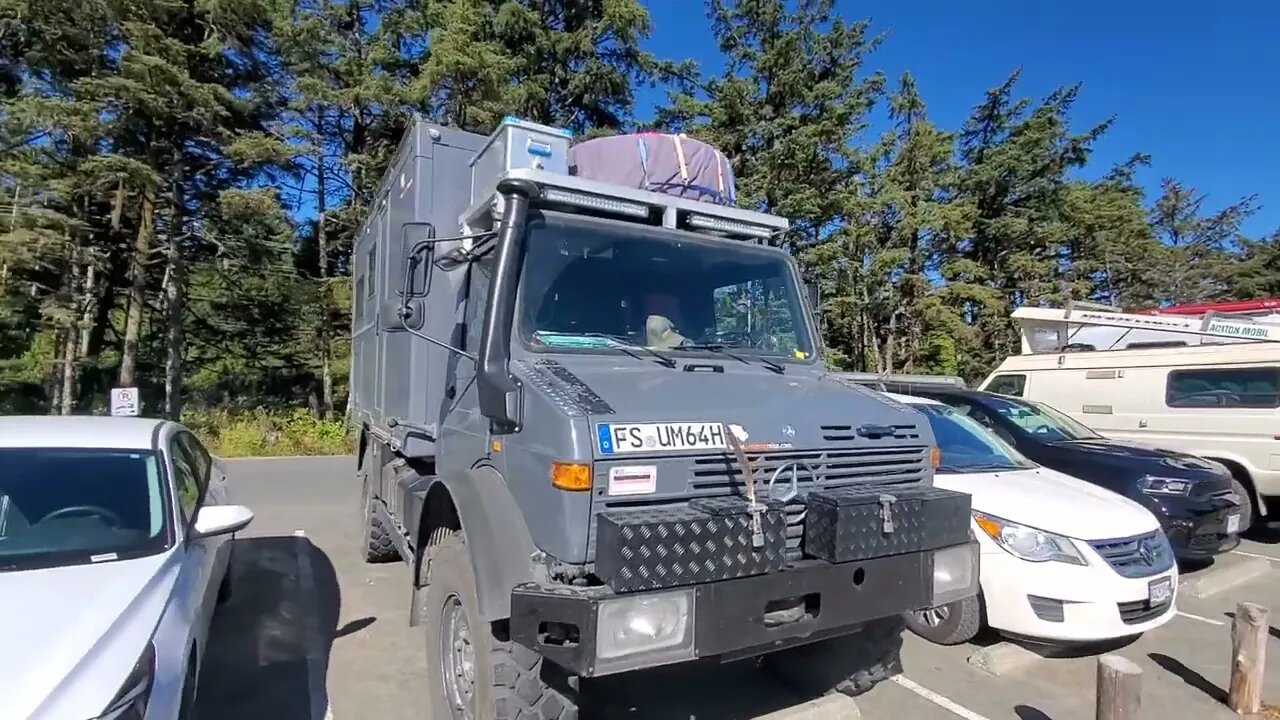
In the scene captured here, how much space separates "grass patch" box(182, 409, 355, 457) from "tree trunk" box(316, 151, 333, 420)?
155 cm

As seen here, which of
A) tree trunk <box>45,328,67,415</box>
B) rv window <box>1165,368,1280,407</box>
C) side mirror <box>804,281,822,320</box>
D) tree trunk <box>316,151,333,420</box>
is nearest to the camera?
side mirror <box>804,281,822,320</box>

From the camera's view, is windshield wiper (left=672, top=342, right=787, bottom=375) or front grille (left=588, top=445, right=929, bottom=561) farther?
windshield wiper (left=672, top=342, right=787, bottom=375)

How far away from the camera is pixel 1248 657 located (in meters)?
4.04

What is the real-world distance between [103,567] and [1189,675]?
6100 millimetres

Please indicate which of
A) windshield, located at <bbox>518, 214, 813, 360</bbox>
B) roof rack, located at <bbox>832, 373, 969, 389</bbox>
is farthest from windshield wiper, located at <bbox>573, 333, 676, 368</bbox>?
roof rack, located at <bbox>832, 373, 969, 389</bbox>

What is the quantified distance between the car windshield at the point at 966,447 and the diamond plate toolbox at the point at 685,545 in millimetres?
3136

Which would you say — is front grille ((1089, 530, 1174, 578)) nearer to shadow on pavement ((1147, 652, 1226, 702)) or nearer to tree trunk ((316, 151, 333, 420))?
shadow on pavement ((1147, 652, 1226, 702))

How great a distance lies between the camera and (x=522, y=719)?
2805mm

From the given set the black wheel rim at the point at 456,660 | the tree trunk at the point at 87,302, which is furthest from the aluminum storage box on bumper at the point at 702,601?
the tree trunk at the point at 87,302

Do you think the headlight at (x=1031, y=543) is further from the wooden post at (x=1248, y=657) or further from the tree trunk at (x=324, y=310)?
the tree trunk at (x=324, y=310)

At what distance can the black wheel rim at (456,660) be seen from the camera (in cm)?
332

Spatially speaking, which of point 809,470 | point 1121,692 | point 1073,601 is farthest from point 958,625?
point 809,470

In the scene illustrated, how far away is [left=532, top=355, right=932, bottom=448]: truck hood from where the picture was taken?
295cm

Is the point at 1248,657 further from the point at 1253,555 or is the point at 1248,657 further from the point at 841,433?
the point at 1253,555
